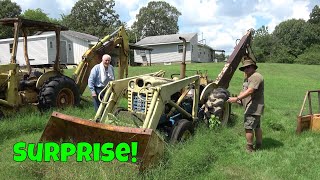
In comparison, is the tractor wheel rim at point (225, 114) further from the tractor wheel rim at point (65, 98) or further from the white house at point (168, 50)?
the white house at point (168, 50)

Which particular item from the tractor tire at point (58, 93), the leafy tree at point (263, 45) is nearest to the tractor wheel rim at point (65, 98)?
the tractor tire at point (58, 93)

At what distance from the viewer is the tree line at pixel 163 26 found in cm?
5773

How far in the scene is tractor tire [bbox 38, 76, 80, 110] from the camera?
895cm

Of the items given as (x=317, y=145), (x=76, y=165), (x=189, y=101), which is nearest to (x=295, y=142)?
(x=317, y=145)

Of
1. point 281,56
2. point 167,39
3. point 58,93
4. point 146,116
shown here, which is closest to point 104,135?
point 146,116

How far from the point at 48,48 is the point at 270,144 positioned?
1056 inches

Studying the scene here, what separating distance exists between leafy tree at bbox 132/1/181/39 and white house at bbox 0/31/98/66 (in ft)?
124

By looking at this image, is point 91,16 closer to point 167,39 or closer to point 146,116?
point 167,39

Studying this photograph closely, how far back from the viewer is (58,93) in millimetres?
9203

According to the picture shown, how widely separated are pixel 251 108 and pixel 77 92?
16.0 feet

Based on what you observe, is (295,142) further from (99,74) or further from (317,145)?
(99,74)

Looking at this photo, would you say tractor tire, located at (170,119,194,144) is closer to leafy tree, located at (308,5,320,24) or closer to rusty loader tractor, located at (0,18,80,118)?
rusty loader tractor, located at (0,18,80,118)

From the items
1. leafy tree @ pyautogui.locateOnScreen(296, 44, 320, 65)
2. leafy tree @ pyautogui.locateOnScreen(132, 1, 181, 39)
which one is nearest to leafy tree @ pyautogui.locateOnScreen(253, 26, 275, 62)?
leafy tree @ pyautogui.locateOnScreen(296, 44, 320, 65)

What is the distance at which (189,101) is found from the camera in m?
7.43
